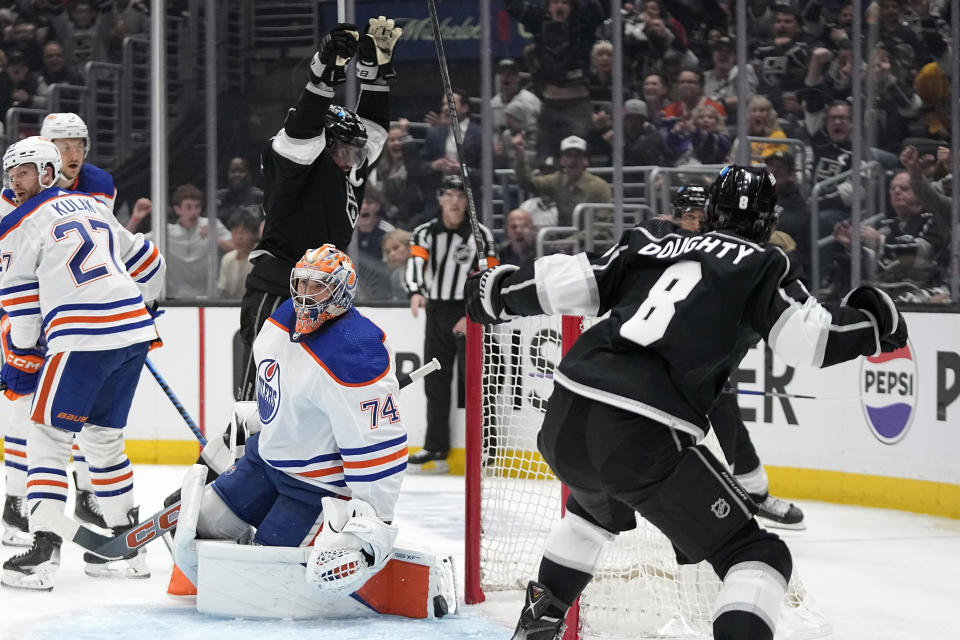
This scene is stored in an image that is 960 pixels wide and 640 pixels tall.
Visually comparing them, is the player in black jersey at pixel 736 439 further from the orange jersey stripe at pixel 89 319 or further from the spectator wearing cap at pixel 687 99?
the spectator wearing cap at pixel 687 99

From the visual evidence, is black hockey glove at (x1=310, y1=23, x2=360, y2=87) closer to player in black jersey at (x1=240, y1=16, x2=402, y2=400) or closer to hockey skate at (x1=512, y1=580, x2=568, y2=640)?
player in black jersey at (x1=240, y1=16, x2=402, y2=400)

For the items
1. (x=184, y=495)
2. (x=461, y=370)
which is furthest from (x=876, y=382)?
(x=184, y=495)

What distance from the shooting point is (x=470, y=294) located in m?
2.39

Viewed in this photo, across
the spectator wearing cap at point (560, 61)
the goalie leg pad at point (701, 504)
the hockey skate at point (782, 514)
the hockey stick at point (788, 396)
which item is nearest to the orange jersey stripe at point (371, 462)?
the goalie leg pad at point (701, 504)

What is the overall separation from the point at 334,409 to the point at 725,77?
3875mm

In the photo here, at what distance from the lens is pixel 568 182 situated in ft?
20.3

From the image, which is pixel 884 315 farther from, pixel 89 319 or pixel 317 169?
pixel 89 319

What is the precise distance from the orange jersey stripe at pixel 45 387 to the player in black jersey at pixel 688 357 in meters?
1.67

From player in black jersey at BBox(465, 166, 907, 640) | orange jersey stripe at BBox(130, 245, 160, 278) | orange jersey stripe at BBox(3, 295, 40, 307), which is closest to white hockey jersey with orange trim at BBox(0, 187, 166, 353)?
orange jersey stripe at BBox(3, 295, 40, 307)

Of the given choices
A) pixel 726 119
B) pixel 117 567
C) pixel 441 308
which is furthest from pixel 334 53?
pixel 726 119

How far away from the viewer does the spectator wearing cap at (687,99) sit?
616cm

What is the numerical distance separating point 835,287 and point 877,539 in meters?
1.40

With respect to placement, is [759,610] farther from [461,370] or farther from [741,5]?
[741,5]

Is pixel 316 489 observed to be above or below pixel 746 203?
below
